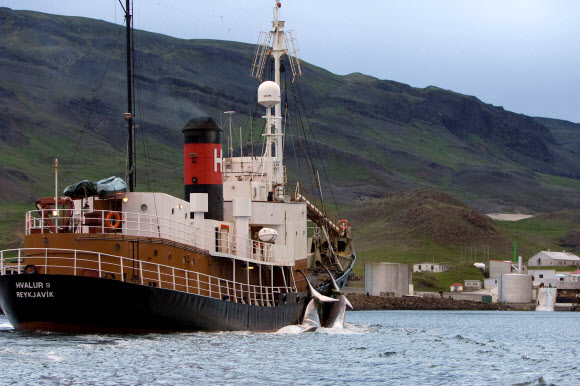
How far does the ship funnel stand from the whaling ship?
39mm

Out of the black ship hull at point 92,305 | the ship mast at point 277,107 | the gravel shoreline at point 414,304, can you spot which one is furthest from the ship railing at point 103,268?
the gravel shoreline at point 414,304

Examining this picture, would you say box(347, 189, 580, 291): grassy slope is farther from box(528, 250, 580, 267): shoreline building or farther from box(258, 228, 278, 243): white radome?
box(258, 228, 278, 243): white radome

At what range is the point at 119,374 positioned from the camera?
24625 mm

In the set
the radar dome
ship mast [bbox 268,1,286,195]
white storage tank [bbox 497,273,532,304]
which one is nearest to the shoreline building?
white storage tank [bbox 497,273,532,304]

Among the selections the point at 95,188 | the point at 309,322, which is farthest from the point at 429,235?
the point at 95,188

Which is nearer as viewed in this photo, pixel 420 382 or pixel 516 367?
pixel 420 382

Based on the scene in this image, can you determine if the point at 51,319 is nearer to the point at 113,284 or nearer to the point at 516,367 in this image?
the point at 113,284

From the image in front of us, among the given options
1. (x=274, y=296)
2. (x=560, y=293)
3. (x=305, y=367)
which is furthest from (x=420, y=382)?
(x=560, y=293)

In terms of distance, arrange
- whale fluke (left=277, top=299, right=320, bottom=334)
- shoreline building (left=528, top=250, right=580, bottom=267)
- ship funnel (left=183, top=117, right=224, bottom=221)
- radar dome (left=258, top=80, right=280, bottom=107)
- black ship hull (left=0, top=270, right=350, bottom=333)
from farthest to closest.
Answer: shoreline building (left=528, top=250, right=580, bottom=267)
radar dome (left=258, top=80, right=280, bottom=107)
whale fluke (left=277, top=299, right=320, bottom=334)
ship funnel (left=183, top=117, right=224, bottom=221)
black ship hull (left=0, top=270, right=350, bottom=333)

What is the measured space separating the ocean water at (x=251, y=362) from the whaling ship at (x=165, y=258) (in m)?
0.77

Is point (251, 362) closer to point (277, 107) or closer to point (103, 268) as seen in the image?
point (103, 268)

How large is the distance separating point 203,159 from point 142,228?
5.53 meters

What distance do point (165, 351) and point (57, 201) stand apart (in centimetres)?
702

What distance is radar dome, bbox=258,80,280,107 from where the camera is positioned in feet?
158
